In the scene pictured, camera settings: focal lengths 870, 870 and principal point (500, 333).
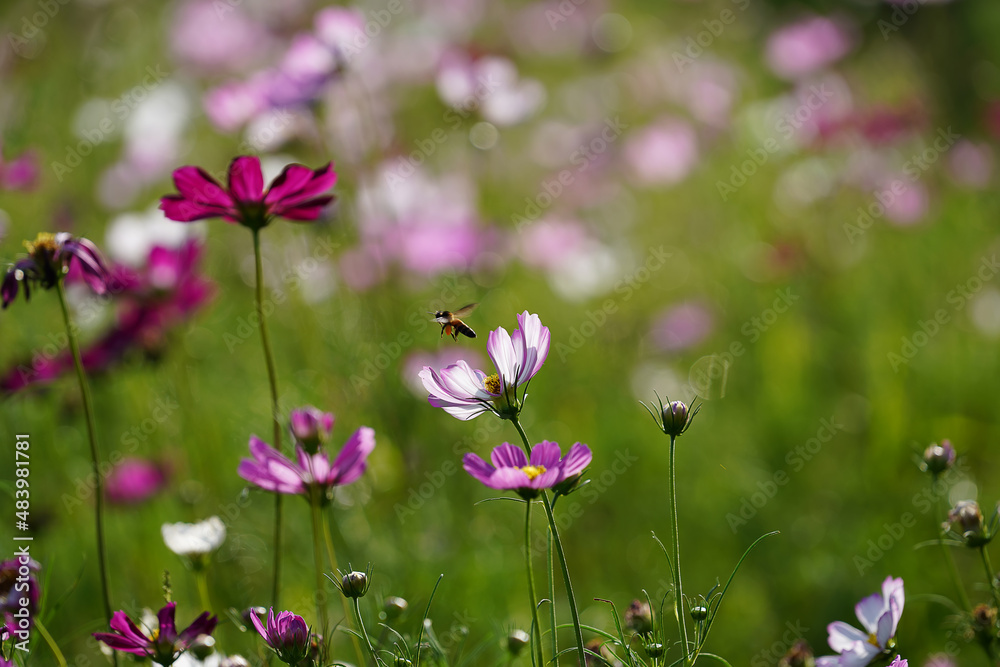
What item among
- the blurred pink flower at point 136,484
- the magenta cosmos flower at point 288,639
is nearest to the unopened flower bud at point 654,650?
the magenta cosmos flower at point 288,639

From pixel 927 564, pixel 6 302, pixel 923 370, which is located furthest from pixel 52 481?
pixel 923 370

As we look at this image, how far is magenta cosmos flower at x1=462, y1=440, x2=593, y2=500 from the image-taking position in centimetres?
69

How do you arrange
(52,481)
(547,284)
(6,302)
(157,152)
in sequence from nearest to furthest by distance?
(6,302)
(52,481)
(157,152)
(547,284)

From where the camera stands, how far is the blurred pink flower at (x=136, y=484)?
159 centimetres

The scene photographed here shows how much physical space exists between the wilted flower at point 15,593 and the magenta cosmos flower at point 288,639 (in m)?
0.27

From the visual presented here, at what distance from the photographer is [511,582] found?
64.2 inches

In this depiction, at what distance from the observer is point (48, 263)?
0.90 m

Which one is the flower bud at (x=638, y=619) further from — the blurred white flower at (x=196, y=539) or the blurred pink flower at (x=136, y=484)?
the blurred pink flower at (x=136, y=484)

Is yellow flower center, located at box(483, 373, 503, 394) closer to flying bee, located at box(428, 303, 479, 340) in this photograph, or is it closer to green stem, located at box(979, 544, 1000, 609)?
flying bee, located at box(428, 303, 479, 340)

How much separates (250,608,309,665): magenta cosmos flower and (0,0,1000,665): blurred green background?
0.77ft

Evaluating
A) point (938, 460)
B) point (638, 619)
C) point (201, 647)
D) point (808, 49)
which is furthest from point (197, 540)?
point (808, 49)

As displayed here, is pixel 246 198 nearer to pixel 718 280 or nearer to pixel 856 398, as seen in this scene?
pixel 856 398

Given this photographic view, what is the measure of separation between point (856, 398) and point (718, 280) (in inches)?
32.3

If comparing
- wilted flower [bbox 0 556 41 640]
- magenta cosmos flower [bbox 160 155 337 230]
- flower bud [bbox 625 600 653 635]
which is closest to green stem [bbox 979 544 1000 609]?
flower bud [bbox 625 600 653 635]
